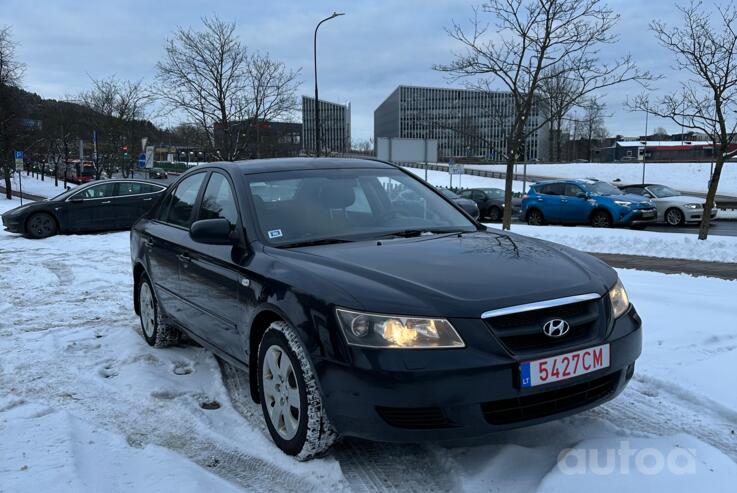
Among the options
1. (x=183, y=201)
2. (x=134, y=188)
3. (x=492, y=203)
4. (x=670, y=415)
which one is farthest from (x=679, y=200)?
(x=183, y=201)

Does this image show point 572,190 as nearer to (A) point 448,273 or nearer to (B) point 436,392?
(A) point 448,273

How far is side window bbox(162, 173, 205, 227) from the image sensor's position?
465cm

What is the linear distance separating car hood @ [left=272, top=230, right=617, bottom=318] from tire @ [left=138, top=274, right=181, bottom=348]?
7.15 feet

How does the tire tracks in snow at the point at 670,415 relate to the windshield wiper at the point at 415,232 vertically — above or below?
below

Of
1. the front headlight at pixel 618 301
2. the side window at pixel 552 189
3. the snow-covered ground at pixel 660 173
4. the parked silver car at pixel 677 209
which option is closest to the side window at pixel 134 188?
the side window at pixel 552 189

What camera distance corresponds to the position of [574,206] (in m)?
18.6

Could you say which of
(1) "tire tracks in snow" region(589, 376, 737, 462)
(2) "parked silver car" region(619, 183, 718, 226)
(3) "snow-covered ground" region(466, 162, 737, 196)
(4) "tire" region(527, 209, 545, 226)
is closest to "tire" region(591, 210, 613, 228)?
(4) "tire" region(527, 209, 545, 226)

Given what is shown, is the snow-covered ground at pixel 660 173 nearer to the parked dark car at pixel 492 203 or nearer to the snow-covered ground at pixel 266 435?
the parked dark car at pixel 492 203

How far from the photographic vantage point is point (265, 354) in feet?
→ 10.7

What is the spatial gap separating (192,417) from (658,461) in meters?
2.54

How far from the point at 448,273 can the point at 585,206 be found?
16.8 meters

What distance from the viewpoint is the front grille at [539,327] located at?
2.60 metres

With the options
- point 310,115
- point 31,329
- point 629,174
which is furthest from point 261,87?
point 629,174

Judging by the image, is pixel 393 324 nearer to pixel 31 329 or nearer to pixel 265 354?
pixel 265 354
